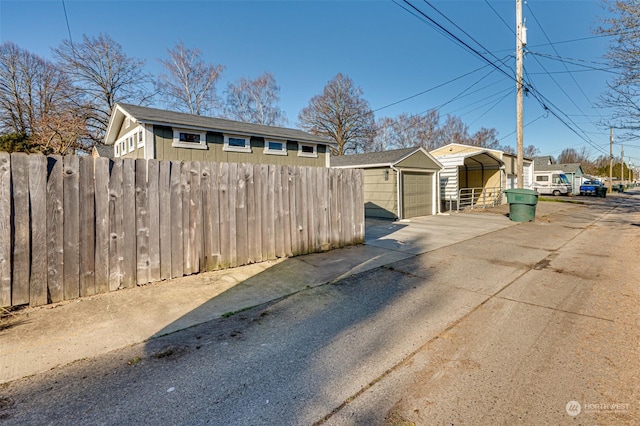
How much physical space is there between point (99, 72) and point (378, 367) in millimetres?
30753

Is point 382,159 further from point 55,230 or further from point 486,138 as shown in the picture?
point 486,138

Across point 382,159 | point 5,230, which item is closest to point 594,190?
point 382,159

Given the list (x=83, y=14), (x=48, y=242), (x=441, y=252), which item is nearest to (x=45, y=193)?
(x=48, y=242)

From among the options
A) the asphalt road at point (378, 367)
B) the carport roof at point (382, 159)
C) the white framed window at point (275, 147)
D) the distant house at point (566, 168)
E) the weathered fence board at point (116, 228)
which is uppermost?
the distant house at point (566, 168)

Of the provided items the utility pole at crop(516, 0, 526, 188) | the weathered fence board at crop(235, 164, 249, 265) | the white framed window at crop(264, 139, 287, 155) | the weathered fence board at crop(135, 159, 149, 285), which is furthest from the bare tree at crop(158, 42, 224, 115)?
the weathered fence board at crop(135, 159, 149, 285)

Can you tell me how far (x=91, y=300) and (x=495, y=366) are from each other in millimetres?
4567

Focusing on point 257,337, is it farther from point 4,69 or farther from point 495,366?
point 4,69

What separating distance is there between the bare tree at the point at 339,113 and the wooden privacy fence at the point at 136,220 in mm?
26973

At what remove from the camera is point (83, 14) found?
351 inches

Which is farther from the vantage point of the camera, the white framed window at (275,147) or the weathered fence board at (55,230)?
the white framed window at (275,147)

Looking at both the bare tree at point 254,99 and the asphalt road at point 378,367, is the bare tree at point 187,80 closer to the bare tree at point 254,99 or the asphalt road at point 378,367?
the bare tree at point 254,99

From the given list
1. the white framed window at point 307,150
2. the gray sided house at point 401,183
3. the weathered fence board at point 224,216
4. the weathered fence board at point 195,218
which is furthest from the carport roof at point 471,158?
the weathered fence board at point 195,218

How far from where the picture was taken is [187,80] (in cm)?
2652

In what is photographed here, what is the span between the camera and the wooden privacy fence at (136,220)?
3.54 metres
